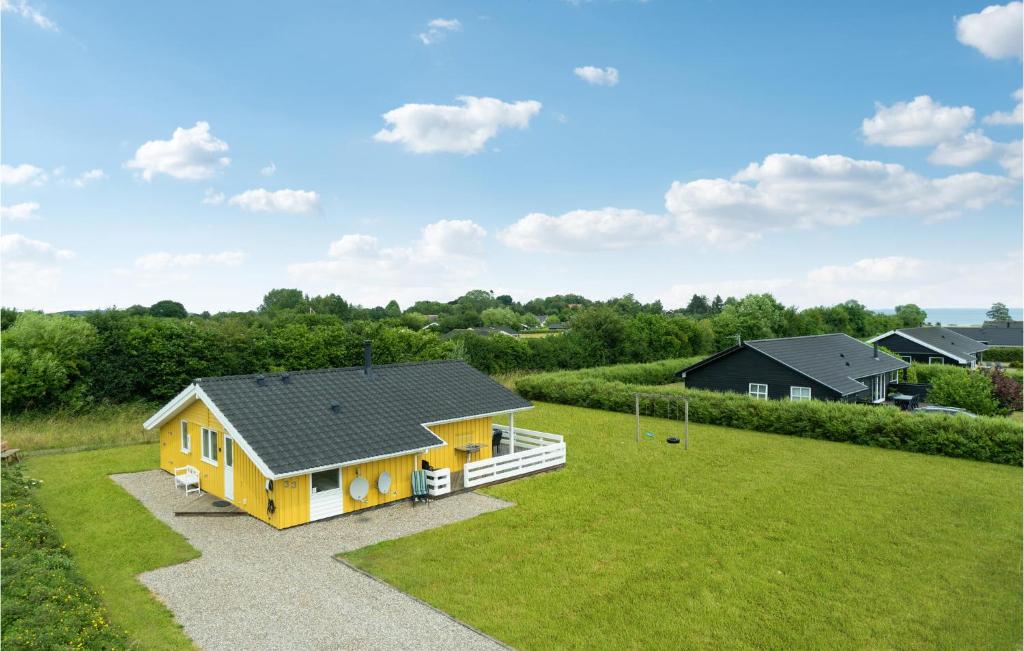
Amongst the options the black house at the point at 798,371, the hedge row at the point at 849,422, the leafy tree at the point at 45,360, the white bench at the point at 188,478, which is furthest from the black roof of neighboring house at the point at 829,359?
the leafy tree at the point at 45,360

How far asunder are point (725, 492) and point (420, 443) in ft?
27.7

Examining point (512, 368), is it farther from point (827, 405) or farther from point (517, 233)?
point (827, 405)

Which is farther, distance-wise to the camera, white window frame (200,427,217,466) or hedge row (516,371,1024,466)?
hedge row (516,371,1024,466)

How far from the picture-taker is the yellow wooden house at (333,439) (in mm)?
13203

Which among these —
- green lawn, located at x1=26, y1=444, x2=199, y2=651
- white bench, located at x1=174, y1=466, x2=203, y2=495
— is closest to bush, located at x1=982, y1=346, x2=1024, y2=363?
white bench, located at x1=174, y1=466, x2=203, y2=495

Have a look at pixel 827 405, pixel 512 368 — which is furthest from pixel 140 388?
pixel 827 405

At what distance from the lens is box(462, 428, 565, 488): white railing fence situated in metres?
16.1

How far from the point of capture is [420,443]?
581 inches

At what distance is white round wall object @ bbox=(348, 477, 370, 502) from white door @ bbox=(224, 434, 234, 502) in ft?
10.7

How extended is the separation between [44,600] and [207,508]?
6.73 m

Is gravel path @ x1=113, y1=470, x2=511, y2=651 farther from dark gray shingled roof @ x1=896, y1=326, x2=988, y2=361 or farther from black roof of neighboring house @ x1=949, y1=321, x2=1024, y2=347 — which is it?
black roof of neighboring house @ x1=949, y1=321, x2=1024, y2=347

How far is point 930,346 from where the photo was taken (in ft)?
160

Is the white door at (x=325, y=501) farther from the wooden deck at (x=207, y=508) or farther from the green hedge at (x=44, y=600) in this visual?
the green hedge at (x=44, y=600)

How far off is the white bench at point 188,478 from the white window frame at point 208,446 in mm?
481
